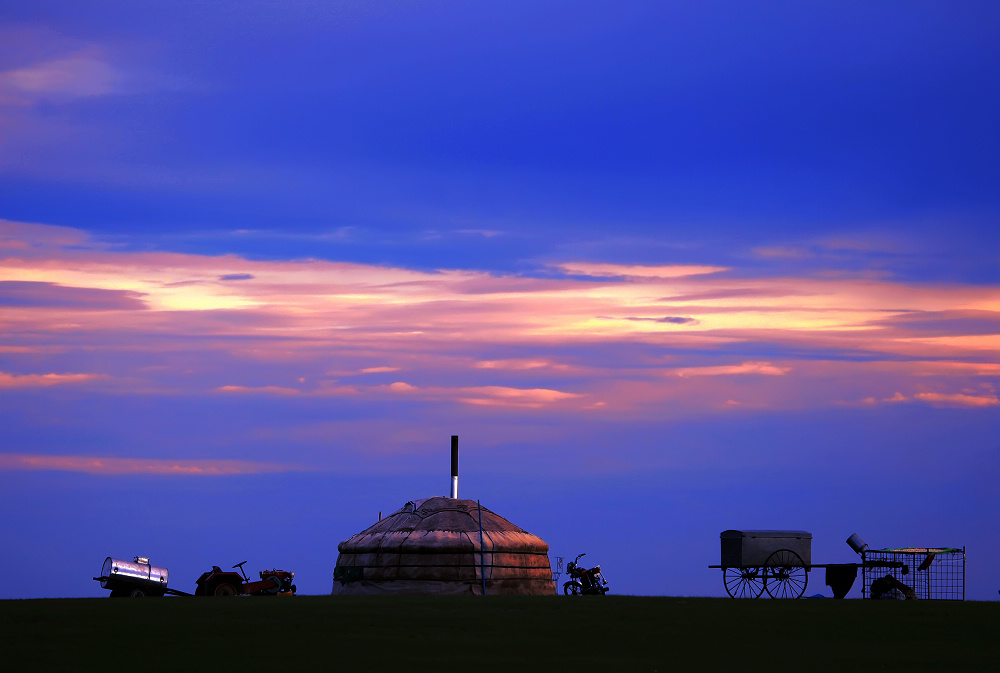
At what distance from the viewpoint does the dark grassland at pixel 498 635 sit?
2078 cm

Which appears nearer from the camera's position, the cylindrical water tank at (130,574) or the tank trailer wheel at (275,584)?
the cylindrical water tank at (130,574)

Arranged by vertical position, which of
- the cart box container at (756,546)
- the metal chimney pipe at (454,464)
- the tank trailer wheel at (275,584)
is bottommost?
the tank trailer wheel at (275,584)

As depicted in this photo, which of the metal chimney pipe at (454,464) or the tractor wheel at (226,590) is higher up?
the metal chimney pipe at (454,464)

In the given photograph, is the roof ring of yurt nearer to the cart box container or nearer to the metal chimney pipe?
the metal chimney pipe

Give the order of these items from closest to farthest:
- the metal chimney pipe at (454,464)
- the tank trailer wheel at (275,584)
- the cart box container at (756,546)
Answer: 1. the cart box container at (756,546)
2. the tank trailer wheel at (275,584)
3. the metal chimney pipe at (454,464)

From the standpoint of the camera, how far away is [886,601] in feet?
108

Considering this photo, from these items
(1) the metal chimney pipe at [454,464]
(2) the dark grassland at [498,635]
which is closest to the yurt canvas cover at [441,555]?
(1) the metal chimney pipe at [454,464]

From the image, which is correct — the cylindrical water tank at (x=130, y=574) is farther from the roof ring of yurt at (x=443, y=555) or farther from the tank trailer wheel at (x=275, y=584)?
the roof ring of yurt at (x=443, y=555)

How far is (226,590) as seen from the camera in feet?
129

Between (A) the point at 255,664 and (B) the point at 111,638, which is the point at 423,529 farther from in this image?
(A) the point at 255,664

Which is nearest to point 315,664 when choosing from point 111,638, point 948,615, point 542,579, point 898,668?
point 111,638

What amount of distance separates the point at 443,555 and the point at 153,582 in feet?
34.8

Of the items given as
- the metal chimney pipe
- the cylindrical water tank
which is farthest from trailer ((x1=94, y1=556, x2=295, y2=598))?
the metal chimney pipe

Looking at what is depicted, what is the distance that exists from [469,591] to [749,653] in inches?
856
